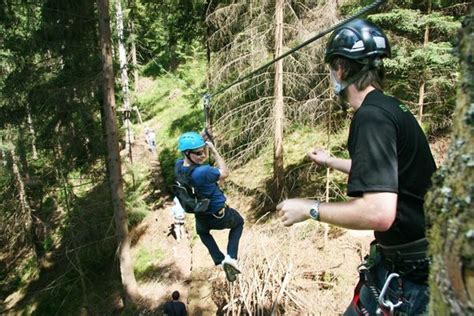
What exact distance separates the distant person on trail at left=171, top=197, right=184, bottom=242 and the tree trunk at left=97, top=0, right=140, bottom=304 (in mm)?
2650

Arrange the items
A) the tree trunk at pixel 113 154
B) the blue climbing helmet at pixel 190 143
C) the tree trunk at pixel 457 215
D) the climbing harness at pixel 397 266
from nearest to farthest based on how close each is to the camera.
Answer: the tree trunk at pixel 457 215, the climbing harness at pixel 397 266, the blue climbing helmet at pixel 190 143, the tree trunk at pixel 113 154

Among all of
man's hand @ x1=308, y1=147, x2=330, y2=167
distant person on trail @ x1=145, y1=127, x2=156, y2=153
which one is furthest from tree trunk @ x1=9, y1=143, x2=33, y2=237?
man's hand @ x1=308, y1=147, x2=330, y2=167

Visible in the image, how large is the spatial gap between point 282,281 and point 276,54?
6.55m

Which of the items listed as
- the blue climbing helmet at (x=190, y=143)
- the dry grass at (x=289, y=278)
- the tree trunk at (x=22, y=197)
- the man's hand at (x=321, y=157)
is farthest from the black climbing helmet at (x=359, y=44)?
the tree trunk at (x=22, y=197)

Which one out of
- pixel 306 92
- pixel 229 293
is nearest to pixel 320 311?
pixel 229 293

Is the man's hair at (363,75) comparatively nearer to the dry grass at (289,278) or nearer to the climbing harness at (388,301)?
the climbing harness at (388,301)

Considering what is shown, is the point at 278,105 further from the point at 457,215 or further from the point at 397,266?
the point at 457,215

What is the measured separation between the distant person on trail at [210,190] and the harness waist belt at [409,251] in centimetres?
333

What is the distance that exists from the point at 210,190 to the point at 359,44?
3.71m

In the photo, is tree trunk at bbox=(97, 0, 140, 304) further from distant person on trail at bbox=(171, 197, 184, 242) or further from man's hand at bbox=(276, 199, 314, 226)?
man's hand at bbox=(276, 199, 314, 226)

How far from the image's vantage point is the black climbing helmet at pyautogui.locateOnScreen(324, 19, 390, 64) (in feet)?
7.00

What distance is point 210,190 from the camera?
5516 mm

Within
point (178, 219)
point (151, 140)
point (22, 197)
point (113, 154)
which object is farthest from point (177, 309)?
point (151, 140)

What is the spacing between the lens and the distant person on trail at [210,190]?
5.22 meters
